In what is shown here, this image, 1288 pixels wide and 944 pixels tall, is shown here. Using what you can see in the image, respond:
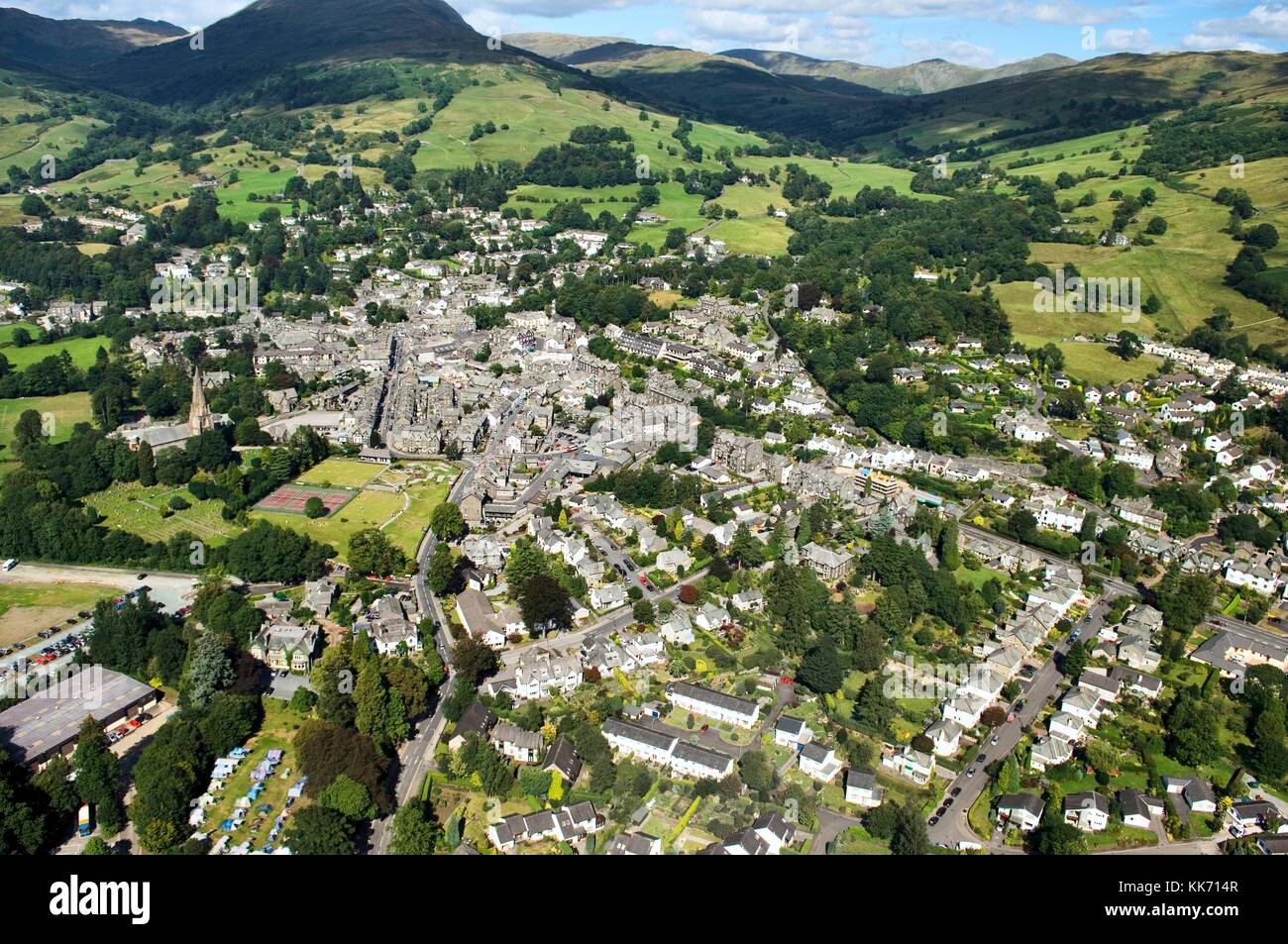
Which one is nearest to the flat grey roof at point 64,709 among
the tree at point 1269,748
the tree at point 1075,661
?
the tree at point 1075,661

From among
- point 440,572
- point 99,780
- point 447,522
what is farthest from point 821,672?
point 99,780

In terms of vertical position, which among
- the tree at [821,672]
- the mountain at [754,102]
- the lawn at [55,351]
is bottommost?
the tree at [821,672]

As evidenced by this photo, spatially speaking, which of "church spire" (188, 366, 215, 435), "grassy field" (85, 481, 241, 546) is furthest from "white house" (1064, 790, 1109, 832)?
"church spire" (188, 366, 215, 435)

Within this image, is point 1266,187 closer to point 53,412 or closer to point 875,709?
point 875,709

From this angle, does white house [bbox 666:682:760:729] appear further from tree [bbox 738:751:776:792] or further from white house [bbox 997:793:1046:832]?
white house [bbox 997:793:1046:832]

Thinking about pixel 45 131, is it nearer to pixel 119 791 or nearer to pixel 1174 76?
A: pixel 119 791

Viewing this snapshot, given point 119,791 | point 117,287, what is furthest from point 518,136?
point 119,791

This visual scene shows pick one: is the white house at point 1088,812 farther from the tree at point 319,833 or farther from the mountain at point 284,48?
the mountain at point 284,48

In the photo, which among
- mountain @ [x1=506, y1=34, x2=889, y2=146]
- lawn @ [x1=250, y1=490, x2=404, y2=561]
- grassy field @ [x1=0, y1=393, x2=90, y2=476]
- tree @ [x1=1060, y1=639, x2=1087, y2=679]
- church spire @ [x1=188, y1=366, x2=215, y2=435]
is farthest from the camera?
mountain @ [x1=506, y1=34, x2=889, y2=146]
